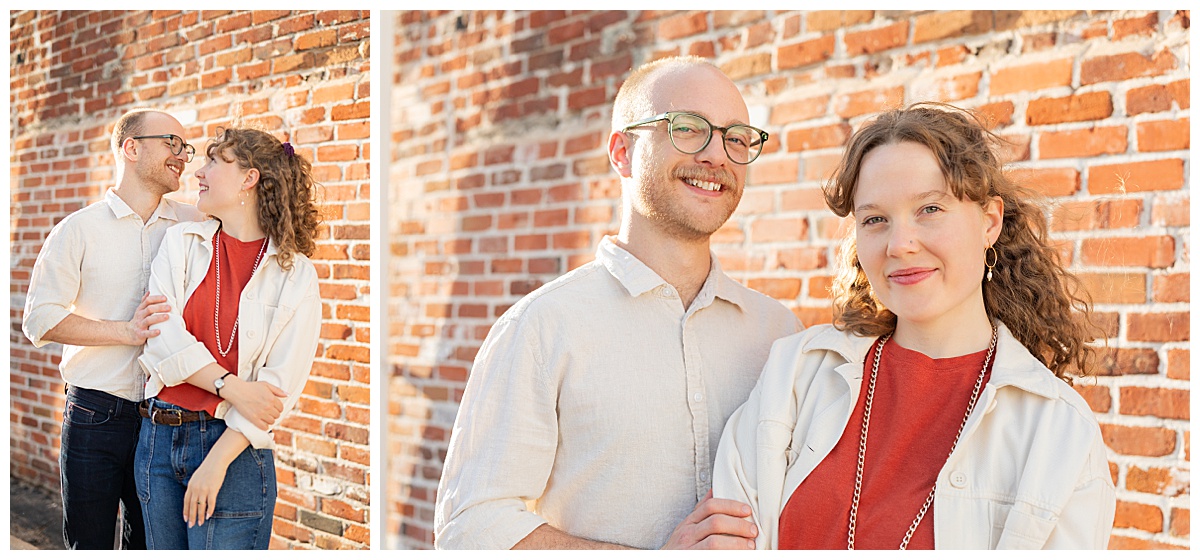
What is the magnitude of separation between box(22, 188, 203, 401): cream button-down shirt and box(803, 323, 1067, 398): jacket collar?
4.30 feet

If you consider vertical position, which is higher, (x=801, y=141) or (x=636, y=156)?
(x=801, y=141)

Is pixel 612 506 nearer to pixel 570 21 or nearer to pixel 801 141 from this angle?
pixel 801 141

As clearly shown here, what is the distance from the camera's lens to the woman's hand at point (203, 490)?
68.6 inches

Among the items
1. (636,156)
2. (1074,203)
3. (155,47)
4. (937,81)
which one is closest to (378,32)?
(155,47)

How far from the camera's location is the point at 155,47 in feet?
6.16

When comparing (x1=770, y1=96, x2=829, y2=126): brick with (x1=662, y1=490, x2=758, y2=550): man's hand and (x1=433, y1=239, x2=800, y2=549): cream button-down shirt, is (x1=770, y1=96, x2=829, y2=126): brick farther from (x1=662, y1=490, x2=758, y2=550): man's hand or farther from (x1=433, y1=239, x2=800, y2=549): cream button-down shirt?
(x1=662, y1=490, x2=758, y2=550): man's hand

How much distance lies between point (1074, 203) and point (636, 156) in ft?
3.53

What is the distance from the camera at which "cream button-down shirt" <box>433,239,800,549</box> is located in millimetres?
1659

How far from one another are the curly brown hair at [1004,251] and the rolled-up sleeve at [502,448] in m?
0.63

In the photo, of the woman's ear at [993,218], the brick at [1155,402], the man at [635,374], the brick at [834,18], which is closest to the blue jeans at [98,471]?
the man at [635,374]

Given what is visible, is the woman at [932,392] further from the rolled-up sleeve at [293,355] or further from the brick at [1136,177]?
the rolled-up sleeve at [293,355]

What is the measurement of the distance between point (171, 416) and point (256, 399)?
16 centimetres

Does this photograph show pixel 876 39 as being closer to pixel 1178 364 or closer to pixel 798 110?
pixel 798 110

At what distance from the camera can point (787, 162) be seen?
248cm
